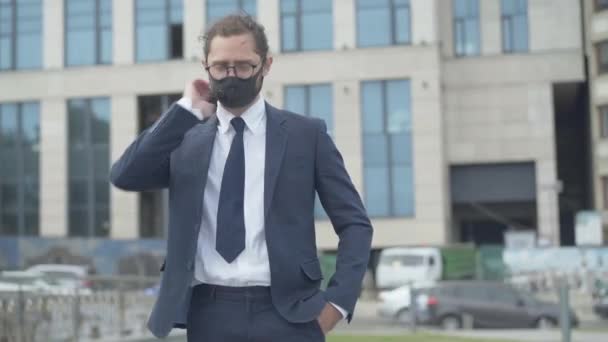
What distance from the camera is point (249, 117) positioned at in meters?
3.32

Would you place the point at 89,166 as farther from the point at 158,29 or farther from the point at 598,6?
the point at 598,6

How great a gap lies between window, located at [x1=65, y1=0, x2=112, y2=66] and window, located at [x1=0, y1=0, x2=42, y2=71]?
159 centimetres

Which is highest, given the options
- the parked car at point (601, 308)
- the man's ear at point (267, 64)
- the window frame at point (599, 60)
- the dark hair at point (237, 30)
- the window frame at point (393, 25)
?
the window frame at point (393, 25)

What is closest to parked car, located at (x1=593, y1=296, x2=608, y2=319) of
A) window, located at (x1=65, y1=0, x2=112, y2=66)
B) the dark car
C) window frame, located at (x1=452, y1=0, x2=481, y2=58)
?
the dark car

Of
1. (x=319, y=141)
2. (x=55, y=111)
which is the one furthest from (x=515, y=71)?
(x=319, y=141)

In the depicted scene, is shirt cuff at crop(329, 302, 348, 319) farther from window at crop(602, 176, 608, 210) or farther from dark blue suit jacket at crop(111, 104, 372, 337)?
window at crop(602, 176, 608, 210)

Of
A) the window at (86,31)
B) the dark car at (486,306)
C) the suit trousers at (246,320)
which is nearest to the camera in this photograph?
the suit trousers at (246,320)

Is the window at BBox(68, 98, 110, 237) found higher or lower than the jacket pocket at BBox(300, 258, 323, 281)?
higher

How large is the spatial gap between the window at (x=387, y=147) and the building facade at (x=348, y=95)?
7cm

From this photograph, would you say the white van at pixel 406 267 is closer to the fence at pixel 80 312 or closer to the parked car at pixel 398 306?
the parked car at pixel 398 306

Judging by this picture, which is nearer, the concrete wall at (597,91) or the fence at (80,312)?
the fence at (80,312)

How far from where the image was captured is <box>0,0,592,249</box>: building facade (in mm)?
45906

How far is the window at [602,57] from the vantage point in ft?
152

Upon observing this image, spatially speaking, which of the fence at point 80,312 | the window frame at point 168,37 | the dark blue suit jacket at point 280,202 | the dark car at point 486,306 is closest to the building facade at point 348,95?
the window frame at point 168,37
